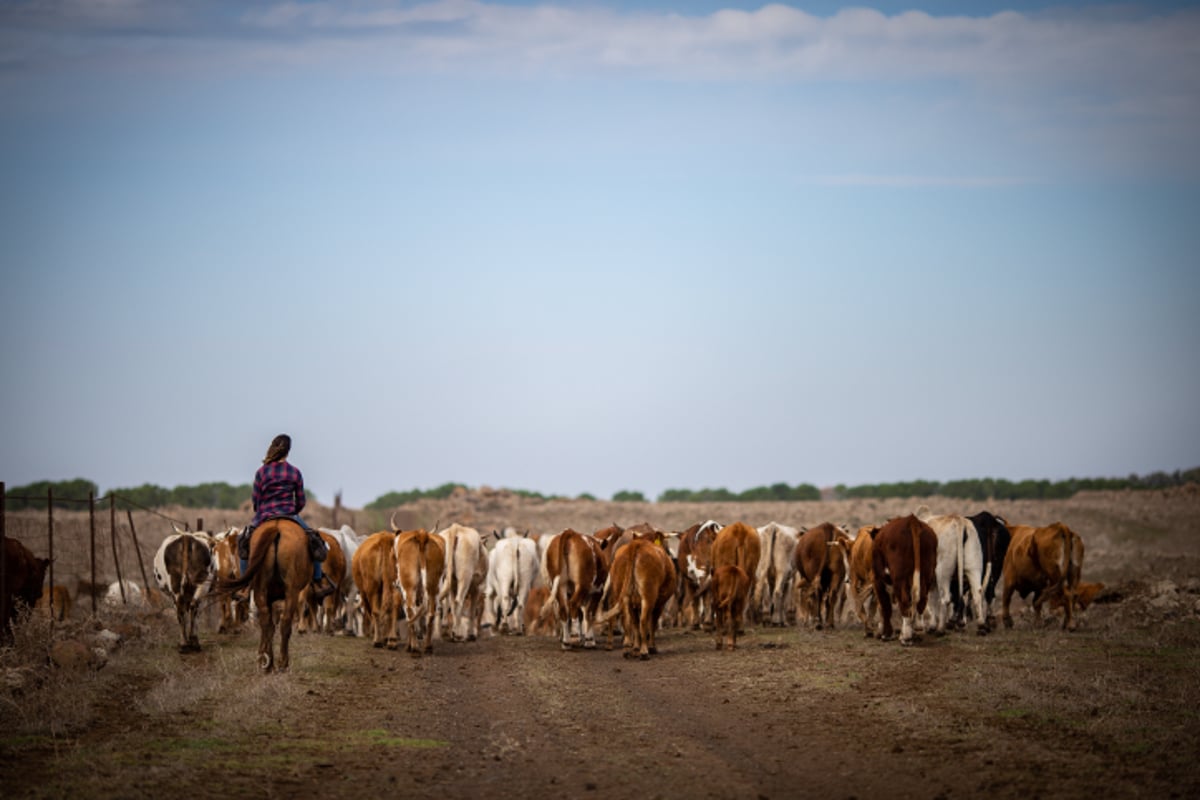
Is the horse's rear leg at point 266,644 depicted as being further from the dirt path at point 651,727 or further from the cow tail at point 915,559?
the cow tail at point 915,559

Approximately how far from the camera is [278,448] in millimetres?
16844

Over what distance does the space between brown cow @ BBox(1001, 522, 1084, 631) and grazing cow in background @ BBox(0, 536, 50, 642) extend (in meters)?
17.3

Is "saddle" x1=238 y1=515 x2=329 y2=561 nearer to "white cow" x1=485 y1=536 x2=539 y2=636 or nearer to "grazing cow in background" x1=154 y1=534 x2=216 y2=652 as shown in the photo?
"grazing cow in background" x1=154 y1=534 x2=216 y2=652

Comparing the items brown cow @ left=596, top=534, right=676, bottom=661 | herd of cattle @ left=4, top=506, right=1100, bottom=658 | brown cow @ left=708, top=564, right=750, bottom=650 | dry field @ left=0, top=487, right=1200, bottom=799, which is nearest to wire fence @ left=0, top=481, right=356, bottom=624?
herd of cattle @ left=4, top=506, right=1100, bottom=658

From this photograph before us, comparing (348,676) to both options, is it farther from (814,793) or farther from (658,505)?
(658,505)

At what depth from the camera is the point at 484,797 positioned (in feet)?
29.7

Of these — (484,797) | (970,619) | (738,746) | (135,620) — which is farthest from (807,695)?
(135,620)

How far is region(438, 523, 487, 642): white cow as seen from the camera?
74.6 feet

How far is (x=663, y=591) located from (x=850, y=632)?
5019mm

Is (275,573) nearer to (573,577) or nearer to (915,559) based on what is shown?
(573,577)

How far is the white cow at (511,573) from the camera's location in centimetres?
2567

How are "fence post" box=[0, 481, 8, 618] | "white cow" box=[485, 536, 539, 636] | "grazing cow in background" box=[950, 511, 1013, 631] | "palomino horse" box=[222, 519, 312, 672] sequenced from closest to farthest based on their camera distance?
"palomino horse" box=[222, 519, 312, 672] → "fence post" box=[0, 481, 8, 618] → "grazing cow in background" box=[950, 511, 1013, 631] → "white cow" box=[485, 536, 539, 636]

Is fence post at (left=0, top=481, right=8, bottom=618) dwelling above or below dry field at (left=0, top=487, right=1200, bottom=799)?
above

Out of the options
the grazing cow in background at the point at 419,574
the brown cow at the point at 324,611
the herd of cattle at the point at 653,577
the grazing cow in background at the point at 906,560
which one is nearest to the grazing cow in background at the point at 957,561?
the herd of cattle at the point at 653,577
